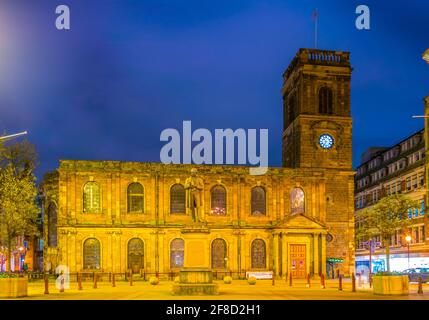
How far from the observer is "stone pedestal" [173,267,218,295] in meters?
28.2

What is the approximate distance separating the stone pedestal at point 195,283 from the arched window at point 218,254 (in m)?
27.5

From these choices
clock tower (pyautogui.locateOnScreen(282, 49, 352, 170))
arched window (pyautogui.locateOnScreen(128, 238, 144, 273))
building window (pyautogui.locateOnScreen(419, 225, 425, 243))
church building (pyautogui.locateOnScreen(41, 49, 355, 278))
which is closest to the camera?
church building (pyautogui.locateOnScreen(41, 49, 355, 278))

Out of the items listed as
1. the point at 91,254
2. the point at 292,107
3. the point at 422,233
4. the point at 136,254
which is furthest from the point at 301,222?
the point at 422,233

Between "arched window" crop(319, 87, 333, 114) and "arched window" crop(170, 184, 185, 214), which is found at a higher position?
"arched window" crop(319, 87, 333, 114)

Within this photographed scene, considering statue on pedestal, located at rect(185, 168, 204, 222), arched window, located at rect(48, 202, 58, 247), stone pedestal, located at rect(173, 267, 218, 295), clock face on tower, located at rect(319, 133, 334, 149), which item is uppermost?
clock face on tower, located at rect(319, 133, 334, 149)

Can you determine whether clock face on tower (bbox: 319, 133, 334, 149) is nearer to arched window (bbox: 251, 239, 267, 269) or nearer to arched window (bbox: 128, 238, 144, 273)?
arched window (bbox: 251, 239, 267, 269)

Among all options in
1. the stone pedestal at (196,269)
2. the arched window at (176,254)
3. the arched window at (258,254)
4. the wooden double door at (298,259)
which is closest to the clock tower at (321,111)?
the wooden double door at (298,259)

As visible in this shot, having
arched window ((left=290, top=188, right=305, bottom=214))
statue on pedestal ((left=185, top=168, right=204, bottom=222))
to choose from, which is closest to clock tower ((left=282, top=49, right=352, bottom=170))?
arched window ((left=290, top=188, right=305, bottom=214))

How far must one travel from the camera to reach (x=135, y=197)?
56.4 m

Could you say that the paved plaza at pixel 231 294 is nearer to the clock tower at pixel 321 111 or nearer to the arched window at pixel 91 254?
the arched window at pixel 91 254

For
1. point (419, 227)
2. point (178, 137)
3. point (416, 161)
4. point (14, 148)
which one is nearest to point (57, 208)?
point (14, 148)

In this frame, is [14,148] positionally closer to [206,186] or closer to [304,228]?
[206,186]

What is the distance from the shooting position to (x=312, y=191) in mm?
59062

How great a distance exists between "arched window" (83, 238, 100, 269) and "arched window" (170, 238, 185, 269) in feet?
22.3
